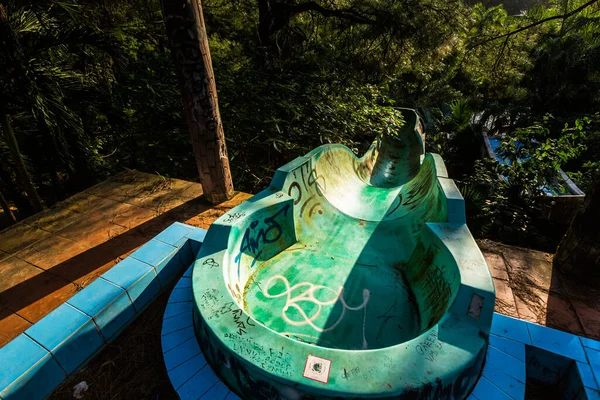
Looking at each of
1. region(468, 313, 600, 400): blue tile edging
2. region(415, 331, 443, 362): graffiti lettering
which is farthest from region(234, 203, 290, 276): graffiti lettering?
region(468, 313, 600, 400): blue tile edging

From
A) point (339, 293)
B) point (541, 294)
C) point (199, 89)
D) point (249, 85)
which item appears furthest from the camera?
point (249, 85)

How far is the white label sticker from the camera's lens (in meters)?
2.02

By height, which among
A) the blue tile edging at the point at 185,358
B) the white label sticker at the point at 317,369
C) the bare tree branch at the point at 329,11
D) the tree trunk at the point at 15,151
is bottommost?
the blue tile edging at the point at 185,358

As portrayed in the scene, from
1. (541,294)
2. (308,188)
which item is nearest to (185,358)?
(308,188)

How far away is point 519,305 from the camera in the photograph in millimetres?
3713

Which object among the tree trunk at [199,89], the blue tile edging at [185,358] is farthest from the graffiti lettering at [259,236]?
the tree trunk at [199,89]

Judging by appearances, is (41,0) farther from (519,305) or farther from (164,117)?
(519,305)

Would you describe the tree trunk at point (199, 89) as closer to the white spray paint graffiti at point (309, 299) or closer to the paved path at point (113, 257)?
the paved path at point (113, 257)

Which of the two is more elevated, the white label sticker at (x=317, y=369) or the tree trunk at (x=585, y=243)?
the white label sticker at (x=317, y=369)

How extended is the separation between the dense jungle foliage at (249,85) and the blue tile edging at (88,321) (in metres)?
2.72

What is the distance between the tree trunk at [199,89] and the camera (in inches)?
156

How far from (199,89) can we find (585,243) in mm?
5828

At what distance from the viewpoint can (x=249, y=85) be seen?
6832 millimetres

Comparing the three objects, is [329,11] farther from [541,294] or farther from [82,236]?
[541,294]
